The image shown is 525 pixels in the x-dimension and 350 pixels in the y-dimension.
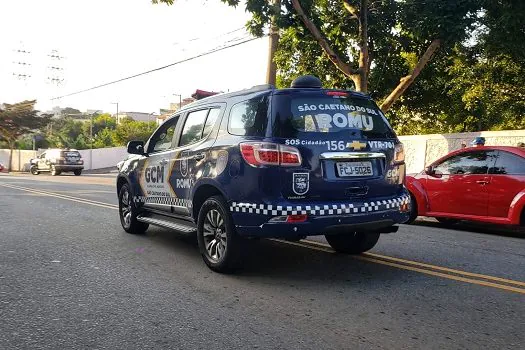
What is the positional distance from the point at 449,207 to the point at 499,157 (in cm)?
120

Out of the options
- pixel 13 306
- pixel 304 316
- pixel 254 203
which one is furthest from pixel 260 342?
pixel 13 306

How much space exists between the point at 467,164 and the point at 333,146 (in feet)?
15.9

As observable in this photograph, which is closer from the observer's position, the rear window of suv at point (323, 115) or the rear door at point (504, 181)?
the rear window of suv at point (323, 115)

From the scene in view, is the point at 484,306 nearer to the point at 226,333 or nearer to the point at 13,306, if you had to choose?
the point at 226,333

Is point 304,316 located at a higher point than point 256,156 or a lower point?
lower

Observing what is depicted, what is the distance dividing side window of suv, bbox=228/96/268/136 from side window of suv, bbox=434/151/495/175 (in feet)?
16.7

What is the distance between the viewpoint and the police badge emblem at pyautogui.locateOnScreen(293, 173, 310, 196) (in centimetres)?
455

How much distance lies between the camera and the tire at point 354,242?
594cm

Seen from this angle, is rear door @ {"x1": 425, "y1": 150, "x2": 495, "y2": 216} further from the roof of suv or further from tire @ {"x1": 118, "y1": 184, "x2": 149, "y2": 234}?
tire @ {"x1": 118, "y1": 184, "x2": 149, "y2": 234}

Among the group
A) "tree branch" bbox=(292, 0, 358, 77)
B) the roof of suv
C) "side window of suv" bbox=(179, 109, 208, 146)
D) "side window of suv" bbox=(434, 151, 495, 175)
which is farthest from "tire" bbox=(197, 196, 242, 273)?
"tree branch" bbox=(292, 0, 358, 77)

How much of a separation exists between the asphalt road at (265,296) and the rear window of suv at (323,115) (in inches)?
58.6

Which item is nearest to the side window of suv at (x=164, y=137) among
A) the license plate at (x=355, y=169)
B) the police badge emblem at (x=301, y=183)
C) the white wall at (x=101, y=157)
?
the police badge emblem at (x=301, y=183)

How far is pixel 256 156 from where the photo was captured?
4.59 metres

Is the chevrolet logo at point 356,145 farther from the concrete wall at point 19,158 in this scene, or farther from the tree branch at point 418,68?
the concrete wall at point 19,158
